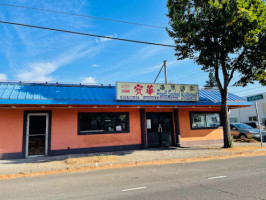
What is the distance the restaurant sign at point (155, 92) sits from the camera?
11.9 m

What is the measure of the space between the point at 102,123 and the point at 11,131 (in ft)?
16.6

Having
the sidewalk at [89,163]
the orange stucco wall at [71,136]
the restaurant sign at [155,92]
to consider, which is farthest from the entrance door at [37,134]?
the restaurant sign at [155,92]

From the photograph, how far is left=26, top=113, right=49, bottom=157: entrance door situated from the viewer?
1088cm

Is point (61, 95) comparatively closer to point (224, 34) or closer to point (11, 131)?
point (11, 131)

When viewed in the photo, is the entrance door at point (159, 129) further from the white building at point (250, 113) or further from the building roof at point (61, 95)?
the white building at point (250, 113)

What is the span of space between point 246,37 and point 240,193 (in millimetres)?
8777

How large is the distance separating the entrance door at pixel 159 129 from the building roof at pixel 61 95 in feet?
5.62

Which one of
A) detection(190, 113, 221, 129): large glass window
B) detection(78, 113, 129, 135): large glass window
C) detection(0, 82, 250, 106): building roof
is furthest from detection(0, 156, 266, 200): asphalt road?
detection(190, 113, 221, 129): large glass window

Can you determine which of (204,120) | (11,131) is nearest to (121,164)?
(11,131)

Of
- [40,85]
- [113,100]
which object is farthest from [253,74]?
[40,85]

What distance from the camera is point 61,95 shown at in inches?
420

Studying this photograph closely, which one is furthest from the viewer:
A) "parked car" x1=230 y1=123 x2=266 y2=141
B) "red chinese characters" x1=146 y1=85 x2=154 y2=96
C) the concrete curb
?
"parked car" x1=230 y1=123 x2=266 y2=141

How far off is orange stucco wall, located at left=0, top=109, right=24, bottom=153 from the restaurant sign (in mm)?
5742

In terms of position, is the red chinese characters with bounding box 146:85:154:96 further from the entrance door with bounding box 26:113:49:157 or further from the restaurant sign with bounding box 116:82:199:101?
the entrance door with bounding box 26:113:49:157
